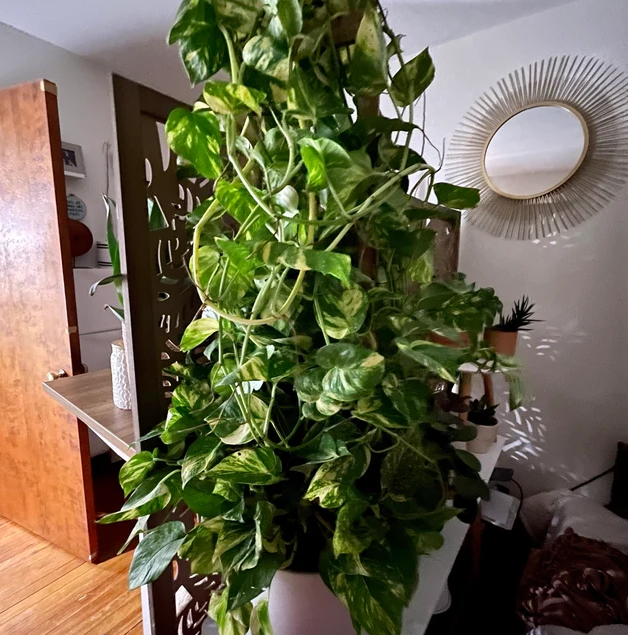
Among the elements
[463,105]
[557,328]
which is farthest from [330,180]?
[463,105]

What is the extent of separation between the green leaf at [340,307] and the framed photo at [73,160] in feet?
7.44

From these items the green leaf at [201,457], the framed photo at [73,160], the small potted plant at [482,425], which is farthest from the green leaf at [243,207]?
the framed photo at [73,160]

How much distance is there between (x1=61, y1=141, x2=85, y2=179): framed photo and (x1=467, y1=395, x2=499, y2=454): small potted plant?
2209 mm

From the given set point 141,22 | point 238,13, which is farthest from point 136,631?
point 141,22

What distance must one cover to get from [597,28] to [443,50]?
0.54m

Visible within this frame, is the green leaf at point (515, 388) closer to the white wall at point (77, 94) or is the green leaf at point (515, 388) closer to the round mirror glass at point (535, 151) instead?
the round mirror glass at point (535, 151)

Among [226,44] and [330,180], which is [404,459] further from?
[226,44]

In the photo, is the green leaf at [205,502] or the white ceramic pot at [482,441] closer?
the green leaf at [205,502]

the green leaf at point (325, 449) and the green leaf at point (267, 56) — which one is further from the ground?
the green leaf at point (267, 56)

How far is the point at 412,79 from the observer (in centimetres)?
40

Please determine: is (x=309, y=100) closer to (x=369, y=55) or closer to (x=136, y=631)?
(x=369, y=55)

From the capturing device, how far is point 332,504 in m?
0.36

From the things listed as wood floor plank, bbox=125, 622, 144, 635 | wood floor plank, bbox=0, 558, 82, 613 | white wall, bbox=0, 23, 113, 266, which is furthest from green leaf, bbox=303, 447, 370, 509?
white wall, bbox=0, 23, 113, 266

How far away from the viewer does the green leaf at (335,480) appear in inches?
14.4
